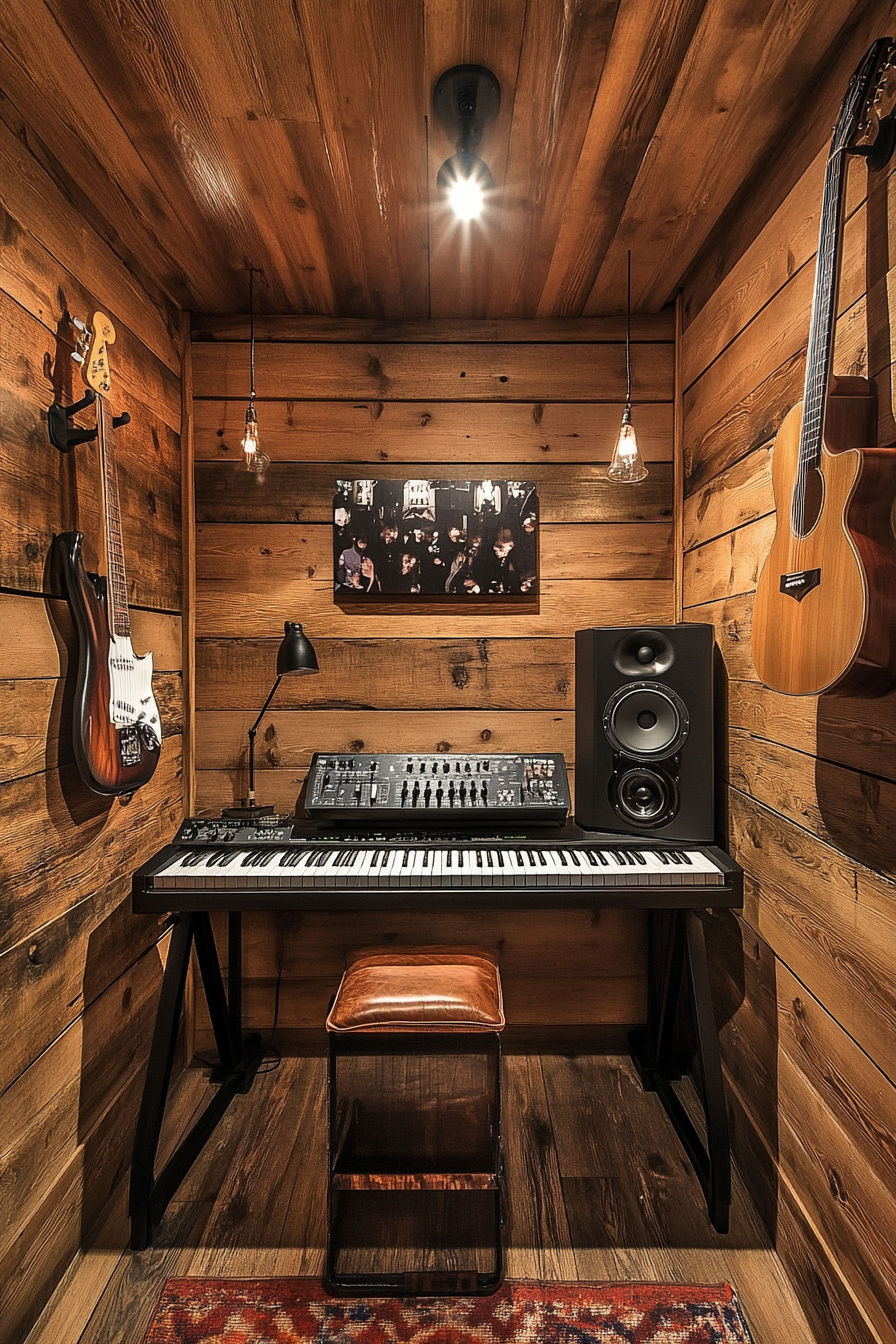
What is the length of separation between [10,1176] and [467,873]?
1.07 m

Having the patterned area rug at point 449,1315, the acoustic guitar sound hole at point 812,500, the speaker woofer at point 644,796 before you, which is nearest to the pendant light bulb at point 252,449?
the speaker woofer at point 644,796

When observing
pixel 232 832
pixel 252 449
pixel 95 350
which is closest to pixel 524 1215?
pixel 232 832

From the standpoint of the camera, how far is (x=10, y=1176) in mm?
1325

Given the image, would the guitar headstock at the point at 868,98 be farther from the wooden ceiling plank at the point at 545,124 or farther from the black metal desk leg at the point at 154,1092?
the black metal desk leg at the point at 154,1092

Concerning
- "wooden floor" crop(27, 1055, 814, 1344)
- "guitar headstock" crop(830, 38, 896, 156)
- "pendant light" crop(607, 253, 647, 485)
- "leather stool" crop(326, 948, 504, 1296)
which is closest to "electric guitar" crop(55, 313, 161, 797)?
"leather stool" crop(326, 948, 504, 1296)

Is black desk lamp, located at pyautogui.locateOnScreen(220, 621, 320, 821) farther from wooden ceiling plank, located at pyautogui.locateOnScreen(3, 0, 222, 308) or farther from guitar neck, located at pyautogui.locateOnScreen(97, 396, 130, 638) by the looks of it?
wooden ceiling plank, located at pyautogui.locateOnScreen(3, 0, 222, 308)

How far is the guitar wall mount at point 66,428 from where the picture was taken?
1509 millimetres

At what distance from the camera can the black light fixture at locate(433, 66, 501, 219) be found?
1356mm

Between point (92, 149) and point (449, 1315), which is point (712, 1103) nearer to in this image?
point (449, 1315)

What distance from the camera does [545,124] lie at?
1.49 meters

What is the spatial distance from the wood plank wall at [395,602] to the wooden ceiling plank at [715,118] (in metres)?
0.44

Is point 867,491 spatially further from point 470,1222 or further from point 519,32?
point 470,1222

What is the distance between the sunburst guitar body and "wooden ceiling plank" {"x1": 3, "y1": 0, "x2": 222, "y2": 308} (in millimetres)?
1542

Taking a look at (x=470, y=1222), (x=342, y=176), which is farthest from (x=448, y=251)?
(x=470, y=1222)
